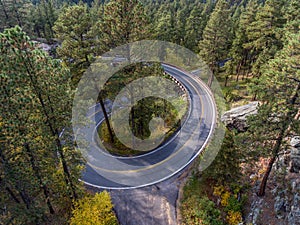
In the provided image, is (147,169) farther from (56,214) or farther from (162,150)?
(56,214)

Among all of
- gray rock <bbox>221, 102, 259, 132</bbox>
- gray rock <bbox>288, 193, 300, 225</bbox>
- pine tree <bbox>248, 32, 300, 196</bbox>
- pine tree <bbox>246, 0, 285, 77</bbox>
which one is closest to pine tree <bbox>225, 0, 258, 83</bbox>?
pine tree <bbox>246, 0, 285, 77</bbox>

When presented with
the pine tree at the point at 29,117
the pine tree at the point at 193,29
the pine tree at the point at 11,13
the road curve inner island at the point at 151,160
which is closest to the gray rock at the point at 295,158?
the road curve inner island at the point at 151,160

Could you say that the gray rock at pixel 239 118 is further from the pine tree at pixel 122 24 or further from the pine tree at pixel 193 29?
the pine tree at pixel 193 29

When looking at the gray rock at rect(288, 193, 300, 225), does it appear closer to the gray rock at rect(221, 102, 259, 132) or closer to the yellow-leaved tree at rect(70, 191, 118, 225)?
the gray rock at rect(221, 102, 259, 132)

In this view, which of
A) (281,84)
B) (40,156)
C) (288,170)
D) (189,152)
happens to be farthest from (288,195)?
(40,156)

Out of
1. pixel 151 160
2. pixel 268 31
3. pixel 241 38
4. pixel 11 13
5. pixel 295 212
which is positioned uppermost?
pixel 11 13

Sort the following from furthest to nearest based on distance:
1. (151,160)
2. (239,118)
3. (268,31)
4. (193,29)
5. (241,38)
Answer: (193,29)
(241,38)
(268,31)
(239,118)
(151,160)

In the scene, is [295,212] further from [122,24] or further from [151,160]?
[122,24]

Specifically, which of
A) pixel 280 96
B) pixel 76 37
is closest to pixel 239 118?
pixel 280 96
